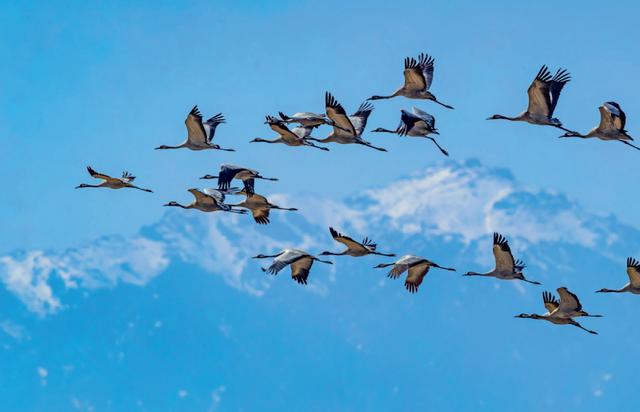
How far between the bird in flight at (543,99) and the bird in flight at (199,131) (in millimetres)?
8225

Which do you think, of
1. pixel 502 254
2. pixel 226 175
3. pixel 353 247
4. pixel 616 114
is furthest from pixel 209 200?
pixel 616 114

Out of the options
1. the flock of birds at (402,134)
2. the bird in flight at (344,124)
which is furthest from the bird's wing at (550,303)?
the bird in flight at (344,124)

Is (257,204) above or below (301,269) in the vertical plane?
above

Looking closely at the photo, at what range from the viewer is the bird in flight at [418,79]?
36.8 meters

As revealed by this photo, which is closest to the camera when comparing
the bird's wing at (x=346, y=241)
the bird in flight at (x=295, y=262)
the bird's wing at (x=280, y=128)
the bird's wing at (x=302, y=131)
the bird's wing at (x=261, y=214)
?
the bird's wing at (x=346, y=241)

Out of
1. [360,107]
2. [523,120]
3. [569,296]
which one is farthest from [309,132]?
[569,296]

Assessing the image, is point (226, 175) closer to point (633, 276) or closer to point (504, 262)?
point (504, 262)

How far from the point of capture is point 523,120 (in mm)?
36844

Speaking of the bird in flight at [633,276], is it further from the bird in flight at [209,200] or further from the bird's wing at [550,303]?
the bird in flight at [209,200]

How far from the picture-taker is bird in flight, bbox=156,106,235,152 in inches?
1531

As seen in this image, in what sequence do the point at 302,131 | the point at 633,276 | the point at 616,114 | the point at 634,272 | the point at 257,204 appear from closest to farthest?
the point at 616,114
the point at 634,272
the point at 633,276
the point at 302,131
the point at 257,204

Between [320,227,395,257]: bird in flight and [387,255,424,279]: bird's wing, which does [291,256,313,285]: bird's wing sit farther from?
[387,255,424,279]: bird's wing

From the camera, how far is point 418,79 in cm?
3694

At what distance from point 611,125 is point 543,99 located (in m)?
1.75
